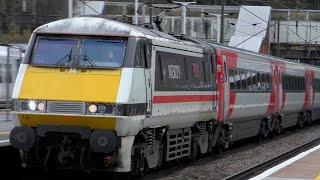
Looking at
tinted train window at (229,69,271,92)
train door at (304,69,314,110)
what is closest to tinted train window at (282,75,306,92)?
train door at (304,69,314,110)

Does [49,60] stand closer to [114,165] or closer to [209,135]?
[114,165]

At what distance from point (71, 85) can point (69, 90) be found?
0.35 feet

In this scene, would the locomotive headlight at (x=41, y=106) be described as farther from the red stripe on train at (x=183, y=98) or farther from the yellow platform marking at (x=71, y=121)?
the red stripe on train at (x=183, y=98)

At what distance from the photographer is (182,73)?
48.0 ft

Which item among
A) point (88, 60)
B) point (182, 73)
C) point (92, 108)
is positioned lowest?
point (92, 108)

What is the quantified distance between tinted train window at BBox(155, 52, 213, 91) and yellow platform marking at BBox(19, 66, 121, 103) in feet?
5.17

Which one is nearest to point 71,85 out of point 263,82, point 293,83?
point 263,82

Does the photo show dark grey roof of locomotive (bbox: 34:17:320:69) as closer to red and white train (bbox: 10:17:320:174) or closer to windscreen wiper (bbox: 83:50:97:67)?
red and white train (bbox: 10:17:320:174)

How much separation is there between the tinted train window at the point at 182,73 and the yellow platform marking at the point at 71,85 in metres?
1.57

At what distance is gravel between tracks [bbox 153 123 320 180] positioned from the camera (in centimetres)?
1479

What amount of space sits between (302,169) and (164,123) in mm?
2990

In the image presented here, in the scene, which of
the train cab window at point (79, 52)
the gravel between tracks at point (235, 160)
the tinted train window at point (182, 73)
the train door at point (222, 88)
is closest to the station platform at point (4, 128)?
the train cab window at point (79, 52)

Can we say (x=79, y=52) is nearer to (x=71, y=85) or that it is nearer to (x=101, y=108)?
Result: (x=71, y=85)

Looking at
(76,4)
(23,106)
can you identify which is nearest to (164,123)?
(23,106)
